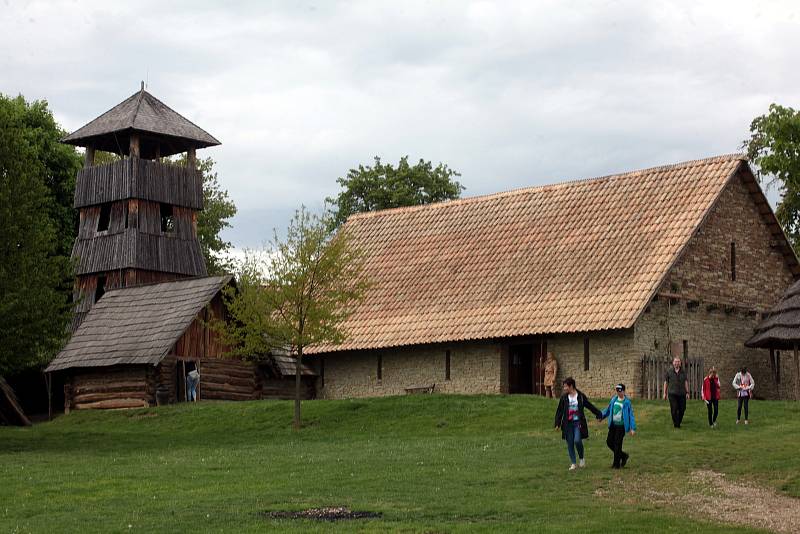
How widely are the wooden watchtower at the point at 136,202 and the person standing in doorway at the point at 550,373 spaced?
1983cm

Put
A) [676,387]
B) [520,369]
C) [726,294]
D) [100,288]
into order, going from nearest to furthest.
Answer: [676,387], [726,294], [520,369], [100,288]

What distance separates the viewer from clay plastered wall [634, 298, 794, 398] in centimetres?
4366

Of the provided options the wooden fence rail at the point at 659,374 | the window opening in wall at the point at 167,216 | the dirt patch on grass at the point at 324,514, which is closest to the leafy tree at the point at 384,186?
the window opening in wall at the point at 167,216

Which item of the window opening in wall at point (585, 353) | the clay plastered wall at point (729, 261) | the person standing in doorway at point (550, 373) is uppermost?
the clay plastered wall at point (729, 261)

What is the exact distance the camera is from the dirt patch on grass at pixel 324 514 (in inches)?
905

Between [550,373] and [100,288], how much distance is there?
73.8 feet

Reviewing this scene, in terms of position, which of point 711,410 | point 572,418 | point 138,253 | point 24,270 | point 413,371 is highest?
point 138,253

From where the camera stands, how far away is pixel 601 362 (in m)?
43.5

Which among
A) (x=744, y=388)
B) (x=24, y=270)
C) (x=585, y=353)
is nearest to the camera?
(x=744, y=388)

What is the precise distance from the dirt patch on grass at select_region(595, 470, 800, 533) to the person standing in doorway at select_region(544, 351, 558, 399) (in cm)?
1690

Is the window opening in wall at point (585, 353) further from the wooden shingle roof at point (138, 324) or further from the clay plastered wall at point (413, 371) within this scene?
the wooden shingle roof at point (138, 324)

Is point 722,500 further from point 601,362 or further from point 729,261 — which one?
point 729,261

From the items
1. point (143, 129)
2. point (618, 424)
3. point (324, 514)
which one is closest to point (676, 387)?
point (618, 424)

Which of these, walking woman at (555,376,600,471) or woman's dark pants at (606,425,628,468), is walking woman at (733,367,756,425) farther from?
walking woman at (555,376,600,471)
